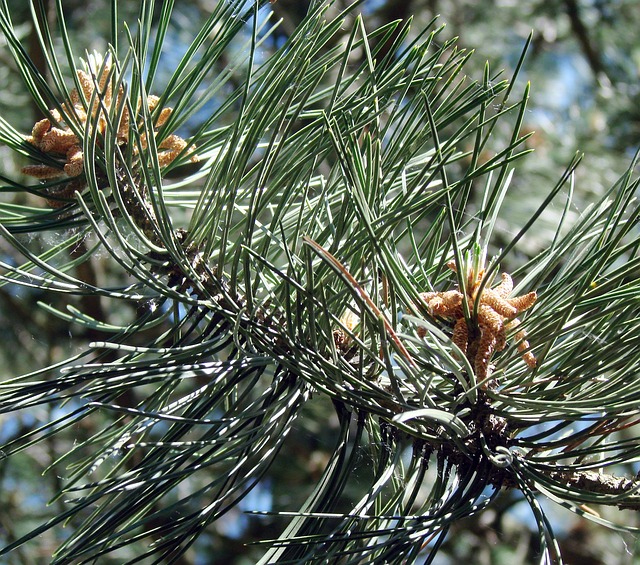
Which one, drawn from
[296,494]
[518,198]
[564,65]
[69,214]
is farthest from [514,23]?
[69,214]

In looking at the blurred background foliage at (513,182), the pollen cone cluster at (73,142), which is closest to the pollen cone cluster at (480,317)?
the pollen cone cluster at (73,142)

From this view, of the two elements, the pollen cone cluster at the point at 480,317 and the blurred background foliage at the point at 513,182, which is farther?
the blurred background foliage at the point at 513,182

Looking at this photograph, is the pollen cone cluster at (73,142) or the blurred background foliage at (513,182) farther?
the blurred background foliage at (513,182)

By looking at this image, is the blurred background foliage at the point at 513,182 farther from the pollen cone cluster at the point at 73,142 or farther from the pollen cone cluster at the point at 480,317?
the pollen cone cluster at the point at 480,317

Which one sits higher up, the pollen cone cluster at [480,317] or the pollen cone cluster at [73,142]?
the pollen cone cluster at [73,142]

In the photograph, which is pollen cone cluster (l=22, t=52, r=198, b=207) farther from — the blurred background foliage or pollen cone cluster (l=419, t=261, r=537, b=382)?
the blurred background foliage

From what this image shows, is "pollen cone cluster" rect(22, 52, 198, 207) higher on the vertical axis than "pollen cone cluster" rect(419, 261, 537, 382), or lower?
higher

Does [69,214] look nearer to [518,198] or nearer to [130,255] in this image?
[130,255]

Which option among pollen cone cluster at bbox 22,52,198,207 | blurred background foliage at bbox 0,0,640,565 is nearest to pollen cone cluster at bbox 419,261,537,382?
pollen cone cluster at bbox 22,52,198,207

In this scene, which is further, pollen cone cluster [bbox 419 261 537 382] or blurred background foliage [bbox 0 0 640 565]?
blurred background foliage [bbox 0 0 640 565]
